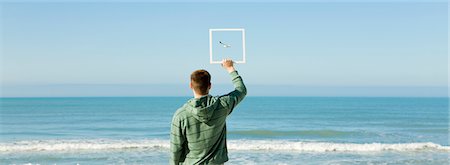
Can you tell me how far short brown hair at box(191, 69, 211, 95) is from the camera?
2.94 meters

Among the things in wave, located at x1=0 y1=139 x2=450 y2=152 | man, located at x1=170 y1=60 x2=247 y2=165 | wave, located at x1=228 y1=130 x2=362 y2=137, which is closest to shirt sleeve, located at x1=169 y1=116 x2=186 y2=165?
man, located at x1=170 y1=60 x2=247 y2=165

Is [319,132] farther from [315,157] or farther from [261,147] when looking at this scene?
[315,157]

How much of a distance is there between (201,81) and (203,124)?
0.29 meters

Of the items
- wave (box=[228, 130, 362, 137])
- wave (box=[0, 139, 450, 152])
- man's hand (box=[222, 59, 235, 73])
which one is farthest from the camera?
wave (box=[228, 130, 362, 137])

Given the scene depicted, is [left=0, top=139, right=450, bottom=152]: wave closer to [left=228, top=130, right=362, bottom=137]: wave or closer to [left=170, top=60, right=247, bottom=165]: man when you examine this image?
[left=228, top=130, right=362, bottom=137]: wave

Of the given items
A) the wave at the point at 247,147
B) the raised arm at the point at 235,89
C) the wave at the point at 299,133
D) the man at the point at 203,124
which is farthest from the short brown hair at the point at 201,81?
the wave at the point at 299,133

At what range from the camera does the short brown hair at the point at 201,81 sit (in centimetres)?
294

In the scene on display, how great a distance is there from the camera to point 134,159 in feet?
37.1

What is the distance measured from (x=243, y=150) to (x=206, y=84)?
10180 mm

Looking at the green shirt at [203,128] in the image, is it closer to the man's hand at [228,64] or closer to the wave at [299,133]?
the man's hand at [228,64]

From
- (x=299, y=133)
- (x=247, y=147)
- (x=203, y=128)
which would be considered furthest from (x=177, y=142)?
(x=299, y=133)

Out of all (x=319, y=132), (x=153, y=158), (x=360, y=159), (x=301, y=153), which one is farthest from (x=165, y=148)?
(x=319, y=132)

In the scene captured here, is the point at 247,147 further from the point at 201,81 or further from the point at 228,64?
the point at 201,81

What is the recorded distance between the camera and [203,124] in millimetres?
3139
